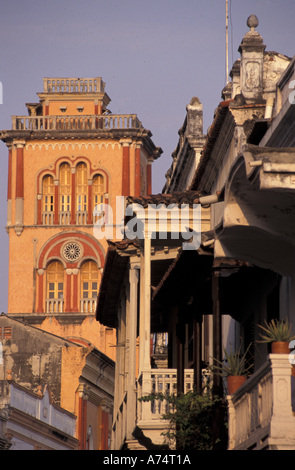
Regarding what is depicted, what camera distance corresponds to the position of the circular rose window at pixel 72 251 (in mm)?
72438

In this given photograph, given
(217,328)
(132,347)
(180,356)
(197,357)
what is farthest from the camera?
(132,347)

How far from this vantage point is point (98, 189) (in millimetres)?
74000

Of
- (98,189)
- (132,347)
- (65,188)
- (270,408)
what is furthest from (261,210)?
(65,188)

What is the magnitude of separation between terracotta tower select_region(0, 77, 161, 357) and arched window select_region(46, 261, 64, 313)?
57 mm

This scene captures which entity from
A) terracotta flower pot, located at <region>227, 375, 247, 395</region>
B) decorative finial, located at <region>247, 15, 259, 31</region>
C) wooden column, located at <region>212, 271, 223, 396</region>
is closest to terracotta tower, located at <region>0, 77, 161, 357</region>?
decorative finial, located at <region>247, 15, 259, 31</region>

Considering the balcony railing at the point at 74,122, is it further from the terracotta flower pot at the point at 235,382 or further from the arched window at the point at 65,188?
the terracotta flower pot at the point at 235,382

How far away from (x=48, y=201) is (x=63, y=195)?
1.06 meters

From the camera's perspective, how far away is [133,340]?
22.3 m

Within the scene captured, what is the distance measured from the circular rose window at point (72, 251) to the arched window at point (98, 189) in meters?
2.68

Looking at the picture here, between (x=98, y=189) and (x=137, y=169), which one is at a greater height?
(x=137, y=169)

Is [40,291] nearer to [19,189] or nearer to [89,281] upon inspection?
[89,281]

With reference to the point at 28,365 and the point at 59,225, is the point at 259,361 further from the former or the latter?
the point at 59,225

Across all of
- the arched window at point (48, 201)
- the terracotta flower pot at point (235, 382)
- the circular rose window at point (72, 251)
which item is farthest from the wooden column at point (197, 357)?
the arched window at point (48, 201)
